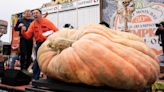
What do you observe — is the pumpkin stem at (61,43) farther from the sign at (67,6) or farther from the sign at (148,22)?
the sign at (67,6)

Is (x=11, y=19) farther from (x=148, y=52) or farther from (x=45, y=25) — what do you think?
(x=148, y=52)

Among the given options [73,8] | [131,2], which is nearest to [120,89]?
[131,2]

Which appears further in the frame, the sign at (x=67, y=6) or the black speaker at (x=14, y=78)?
the sign at (x=67, y=6)

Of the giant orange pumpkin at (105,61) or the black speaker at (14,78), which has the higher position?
the giant orange pumpkin at (105,61)

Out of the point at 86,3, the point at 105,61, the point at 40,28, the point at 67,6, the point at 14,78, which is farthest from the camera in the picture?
the point at 67,6

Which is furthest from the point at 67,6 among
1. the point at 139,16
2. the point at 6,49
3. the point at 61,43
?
the point at 61,43

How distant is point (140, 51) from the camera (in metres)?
1.28

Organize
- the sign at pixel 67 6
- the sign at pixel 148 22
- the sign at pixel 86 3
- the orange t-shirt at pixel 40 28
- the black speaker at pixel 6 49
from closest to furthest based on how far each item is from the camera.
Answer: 1. the orange t-shirt at pixel 40 28
2. the sign at pixel 148 22
3. the sign at pixel 86 3
4. the black speaker at pixel 6 49
5. the sign at pixel 67 6

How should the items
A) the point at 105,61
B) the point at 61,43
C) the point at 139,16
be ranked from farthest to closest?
the point at 139,16
the point at 61,43
the point at 105,61

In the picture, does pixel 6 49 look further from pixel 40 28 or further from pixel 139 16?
pixel 40 28

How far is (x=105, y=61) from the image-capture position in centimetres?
119

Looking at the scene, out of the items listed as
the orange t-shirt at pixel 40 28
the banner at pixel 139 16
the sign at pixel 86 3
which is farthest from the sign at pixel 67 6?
the orange t-shirt at pixel 40 28

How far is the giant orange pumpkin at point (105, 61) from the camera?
119 centimetres

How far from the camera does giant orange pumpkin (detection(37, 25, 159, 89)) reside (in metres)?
1.19
